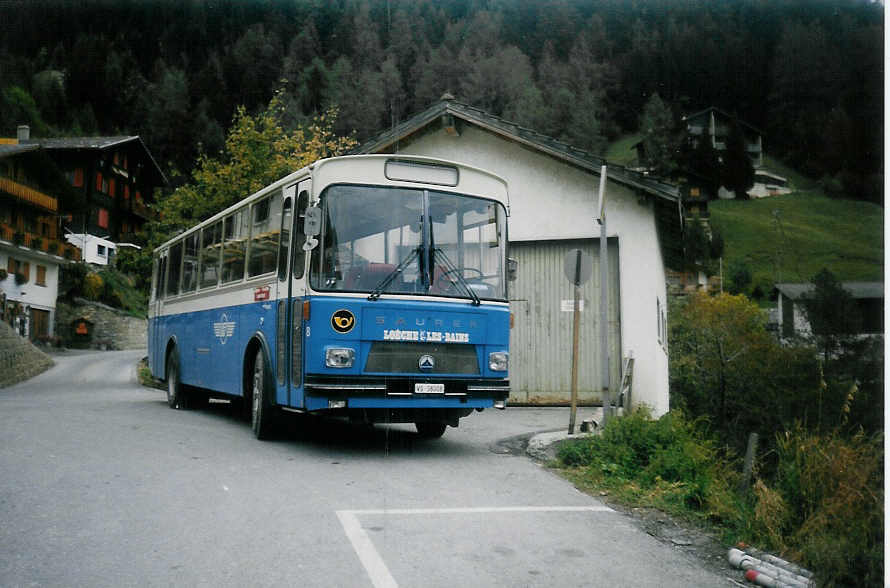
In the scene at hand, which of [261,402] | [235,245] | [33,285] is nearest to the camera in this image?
[261,402]

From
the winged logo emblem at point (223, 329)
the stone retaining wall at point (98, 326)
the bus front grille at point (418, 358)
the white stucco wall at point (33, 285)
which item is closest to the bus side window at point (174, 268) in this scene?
the winged logo emblem at point (223, 329)

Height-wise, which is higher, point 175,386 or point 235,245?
point 235,245

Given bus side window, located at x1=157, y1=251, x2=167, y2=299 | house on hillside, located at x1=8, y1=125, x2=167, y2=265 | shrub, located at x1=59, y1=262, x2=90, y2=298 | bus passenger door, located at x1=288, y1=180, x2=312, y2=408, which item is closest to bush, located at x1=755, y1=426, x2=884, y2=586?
bus passenger door, located at x1=288, y1=180, x2=312, y2=408

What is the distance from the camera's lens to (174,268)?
14297 millimetres

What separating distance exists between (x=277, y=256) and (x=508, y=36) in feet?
27.1

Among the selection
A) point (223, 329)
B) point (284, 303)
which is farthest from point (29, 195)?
point (284, 303)

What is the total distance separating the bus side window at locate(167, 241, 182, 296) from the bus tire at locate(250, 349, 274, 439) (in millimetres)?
4963

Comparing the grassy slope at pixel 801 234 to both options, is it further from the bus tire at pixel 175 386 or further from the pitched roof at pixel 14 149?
the pitched roof at pixel 14 149

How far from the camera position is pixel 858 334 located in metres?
4.92

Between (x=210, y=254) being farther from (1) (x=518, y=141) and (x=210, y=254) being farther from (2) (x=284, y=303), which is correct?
(1) (x=518, y=141)

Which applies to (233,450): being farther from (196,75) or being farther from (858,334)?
(196,75)

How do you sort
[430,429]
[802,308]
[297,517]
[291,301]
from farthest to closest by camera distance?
1. [430,429]
2. [802,308]
3. [291,301]
4. [297,517]

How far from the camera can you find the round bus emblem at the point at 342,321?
806 centimetres

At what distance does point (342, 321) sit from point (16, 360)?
21403 mm
